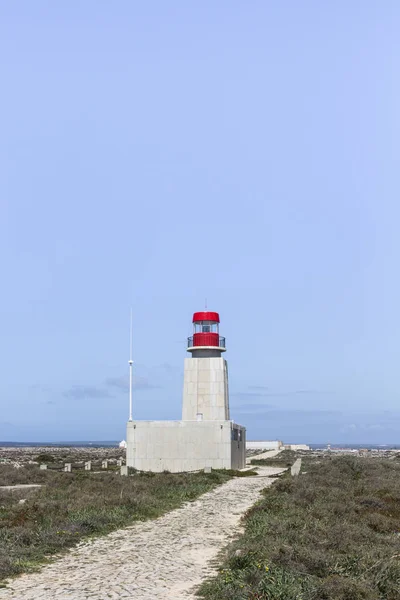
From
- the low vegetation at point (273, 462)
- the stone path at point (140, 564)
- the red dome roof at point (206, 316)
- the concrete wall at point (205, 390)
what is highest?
the red dome roof at point (206, 316)

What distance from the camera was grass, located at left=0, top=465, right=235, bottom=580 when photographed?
599 inches

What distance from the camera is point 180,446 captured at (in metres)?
44.5

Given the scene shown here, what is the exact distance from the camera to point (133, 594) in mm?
11406

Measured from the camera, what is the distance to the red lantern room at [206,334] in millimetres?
47375

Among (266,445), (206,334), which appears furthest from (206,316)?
(266,445)

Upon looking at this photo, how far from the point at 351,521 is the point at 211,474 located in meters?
19.6

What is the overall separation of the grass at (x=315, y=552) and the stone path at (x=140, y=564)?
0.64 metres

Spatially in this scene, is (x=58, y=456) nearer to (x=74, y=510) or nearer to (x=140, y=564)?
(x=74, y=510)

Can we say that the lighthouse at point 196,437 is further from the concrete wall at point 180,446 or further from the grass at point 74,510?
the grass at point 74,510

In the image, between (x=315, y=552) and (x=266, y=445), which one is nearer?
(x=315, y=552)

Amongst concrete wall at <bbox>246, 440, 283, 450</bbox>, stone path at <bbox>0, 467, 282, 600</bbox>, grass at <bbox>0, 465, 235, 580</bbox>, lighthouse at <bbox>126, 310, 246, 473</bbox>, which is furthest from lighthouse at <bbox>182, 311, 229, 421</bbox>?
concrete wall at <bbox>246, 440, 283, 450</bbox>

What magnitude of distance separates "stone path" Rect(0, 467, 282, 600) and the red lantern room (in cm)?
2560

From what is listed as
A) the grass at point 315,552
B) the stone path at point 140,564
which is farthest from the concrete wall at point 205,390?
the stone path at point 140,564

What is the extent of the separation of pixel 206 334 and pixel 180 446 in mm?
8087
